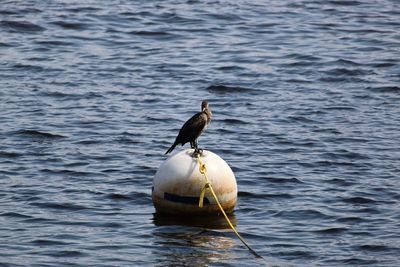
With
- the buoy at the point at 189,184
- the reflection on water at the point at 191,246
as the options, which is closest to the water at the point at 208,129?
the reflection on water at the point at 191,246

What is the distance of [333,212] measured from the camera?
17.3m

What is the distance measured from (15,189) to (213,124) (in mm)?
5771

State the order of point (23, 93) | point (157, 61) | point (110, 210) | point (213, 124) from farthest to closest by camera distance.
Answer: point (157, 61) → point (23, 93) → point (213, 124) → point (110, 210)

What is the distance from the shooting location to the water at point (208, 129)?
15.9 m

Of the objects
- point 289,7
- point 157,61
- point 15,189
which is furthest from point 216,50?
point 15,189

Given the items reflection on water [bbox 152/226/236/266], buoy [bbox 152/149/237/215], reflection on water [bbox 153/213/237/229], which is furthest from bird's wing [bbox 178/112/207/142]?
reflection on water [bbox 152/226/236/266]

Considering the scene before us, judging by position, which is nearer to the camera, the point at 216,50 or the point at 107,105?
the point at 107,105

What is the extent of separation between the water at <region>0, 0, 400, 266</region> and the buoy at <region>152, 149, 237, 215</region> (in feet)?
1.24

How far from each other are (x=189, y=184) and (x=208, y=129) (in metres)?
6.66

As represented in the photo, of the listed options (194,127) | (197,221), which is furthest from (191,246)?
(194,127)

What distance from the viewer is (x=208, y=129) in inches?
883

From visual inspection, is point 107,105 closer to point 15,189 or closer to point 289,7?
point 15,189

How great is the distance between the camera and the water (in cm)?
1591

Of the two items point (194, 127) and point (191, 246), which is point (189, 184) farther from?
point (194, 127)
